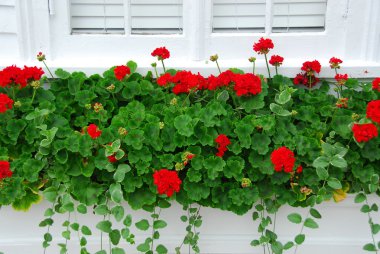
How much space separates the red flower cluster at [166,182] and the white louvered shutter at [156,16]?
2.37ft

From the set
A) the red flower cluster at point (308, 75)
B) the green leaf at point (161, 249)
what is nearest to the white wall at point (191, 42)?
the red flower cluster at point (308, 75)

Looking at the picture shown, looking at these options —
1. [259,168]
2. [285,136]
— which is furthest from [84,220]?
[285,136]

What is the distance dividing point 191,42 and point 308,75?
0.52 meters

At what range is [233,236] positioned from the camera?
5.74 ft

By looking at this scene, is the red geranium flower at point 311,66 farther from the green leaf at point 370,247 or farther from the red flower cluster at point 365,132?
the green leaf at point 370,247

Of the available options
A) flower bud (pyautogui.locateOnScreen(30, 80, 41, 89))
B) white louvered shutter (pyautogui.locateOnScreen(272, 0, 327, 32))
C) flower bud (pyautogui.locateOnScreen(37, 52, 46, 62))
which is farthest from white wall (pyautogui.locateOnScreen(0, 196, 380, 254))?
white louvered shutter (pyautogui.locateOnScreen(272, 0, 327, 32))

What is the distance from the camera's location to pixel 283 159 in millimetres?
1492

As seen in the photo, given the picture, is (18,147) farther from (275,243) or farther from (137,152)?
(275,243)

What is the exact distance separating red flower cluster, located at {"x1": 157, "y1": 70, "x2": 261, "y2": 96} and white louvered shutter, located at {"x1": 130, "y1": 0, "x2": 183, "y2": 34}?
254mm

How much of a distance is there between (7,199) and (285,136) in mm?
1026

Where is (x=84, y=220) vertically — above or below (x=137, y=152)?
below

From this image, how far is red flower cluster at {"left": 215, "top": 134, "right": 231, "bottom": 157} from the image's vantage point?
159cm

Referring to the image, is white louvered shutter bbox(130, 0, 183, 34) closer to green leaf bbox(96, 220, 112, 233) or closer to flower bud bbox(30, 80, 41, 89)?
flower bud bbox(30, 80, 41, 89)

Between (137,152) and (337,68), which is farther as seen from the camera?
(337,68)
